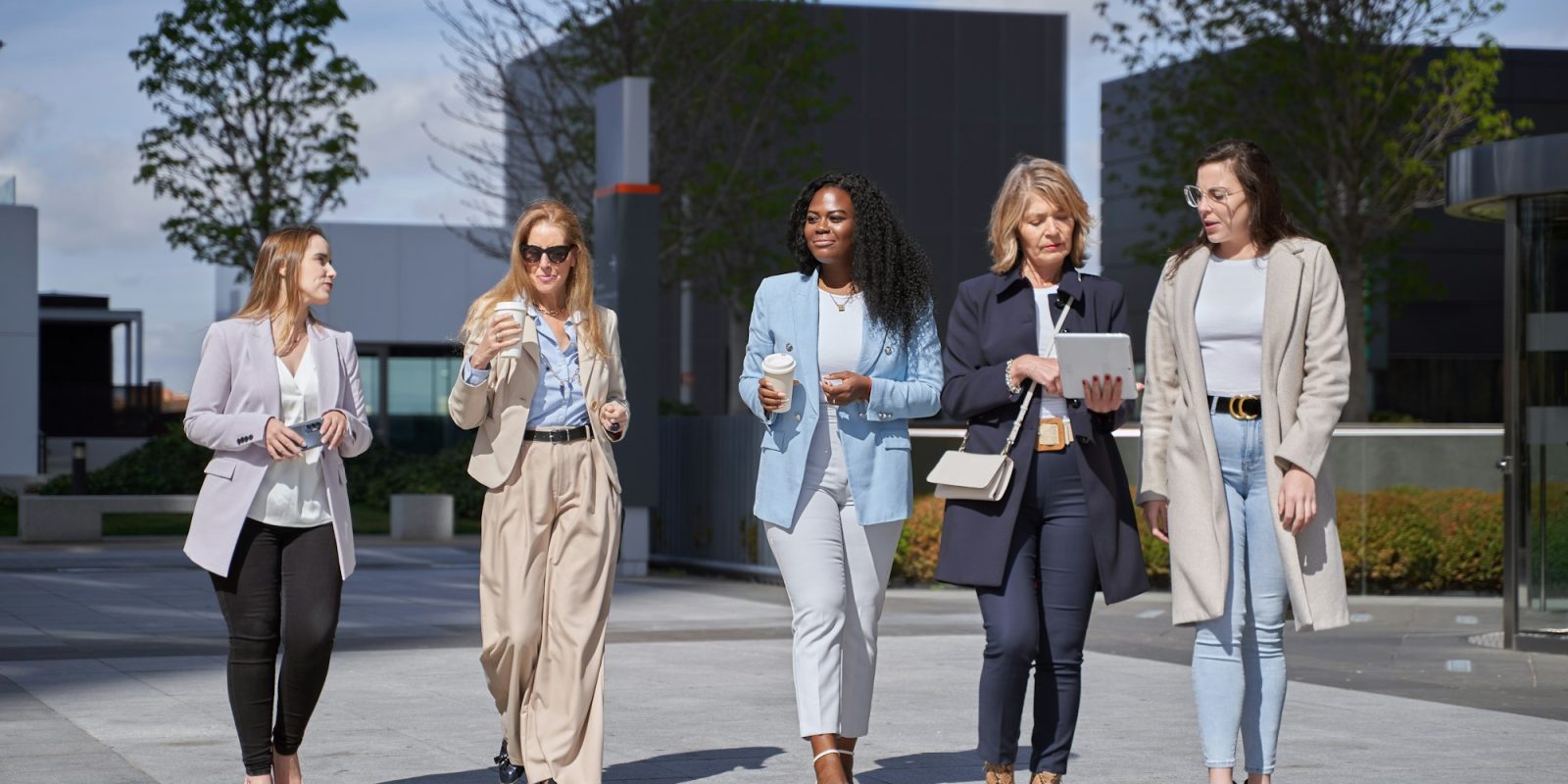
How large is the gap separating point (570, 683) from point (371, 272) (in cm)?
3442

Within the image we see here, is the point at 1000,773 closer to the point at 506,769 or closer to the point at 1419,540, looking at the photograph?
the point at 506,769

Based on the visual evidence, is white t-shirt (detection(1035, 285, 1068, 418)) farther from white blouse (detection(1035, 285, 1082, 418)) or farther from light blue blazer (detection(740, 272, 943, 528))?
light blue blazer (detection(740, 272, 943, 528))

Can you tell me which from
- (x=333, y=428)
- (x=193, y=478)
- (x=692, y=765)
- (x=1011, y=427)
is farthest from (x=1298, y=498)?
(x=193, y=478)

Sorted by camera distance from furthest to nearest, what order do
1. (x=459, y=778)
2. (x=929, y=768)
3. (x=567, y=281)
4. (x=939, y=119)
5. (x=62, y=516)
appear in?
(x=939, y=119) → (x=62, y=516) → (x=929, y=768) → (x=459, y=778) → (x=567, y=281)

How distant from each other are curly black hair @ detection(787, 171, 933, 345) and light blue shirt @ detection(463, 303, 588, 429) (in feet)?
2.57

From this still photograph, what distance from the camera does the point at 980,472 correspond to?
211 inches

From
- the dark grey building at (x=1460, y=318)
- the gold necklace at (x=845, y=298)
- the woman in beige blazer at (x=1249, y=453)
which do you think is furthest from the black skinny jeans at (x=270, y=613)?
the dark grey building at (x=1460, y=318)

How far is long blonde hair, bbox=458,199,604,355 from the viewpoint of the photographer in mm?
5930

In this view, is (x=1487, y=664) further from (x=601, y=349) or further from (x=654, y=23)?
(x=654, y=23)

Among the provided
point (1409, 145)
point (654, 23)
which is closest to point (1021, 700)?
point (654, 23)

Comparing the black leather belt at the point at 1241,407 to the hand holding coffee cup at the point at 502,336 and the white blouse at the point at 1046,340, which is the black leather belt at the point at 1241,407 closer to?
the white blouse at the point at 1046,340

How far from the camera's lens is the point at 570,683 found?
578cm

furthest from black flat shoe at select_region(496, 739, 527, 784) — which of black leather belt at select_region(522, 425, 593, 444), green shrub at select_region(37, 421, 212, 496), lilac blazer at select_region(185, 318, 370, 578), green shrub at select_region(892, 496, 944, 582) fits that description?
green shrub at select_region(37, 421, 212, 496)

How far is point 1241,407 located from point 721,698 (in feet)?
12.8
